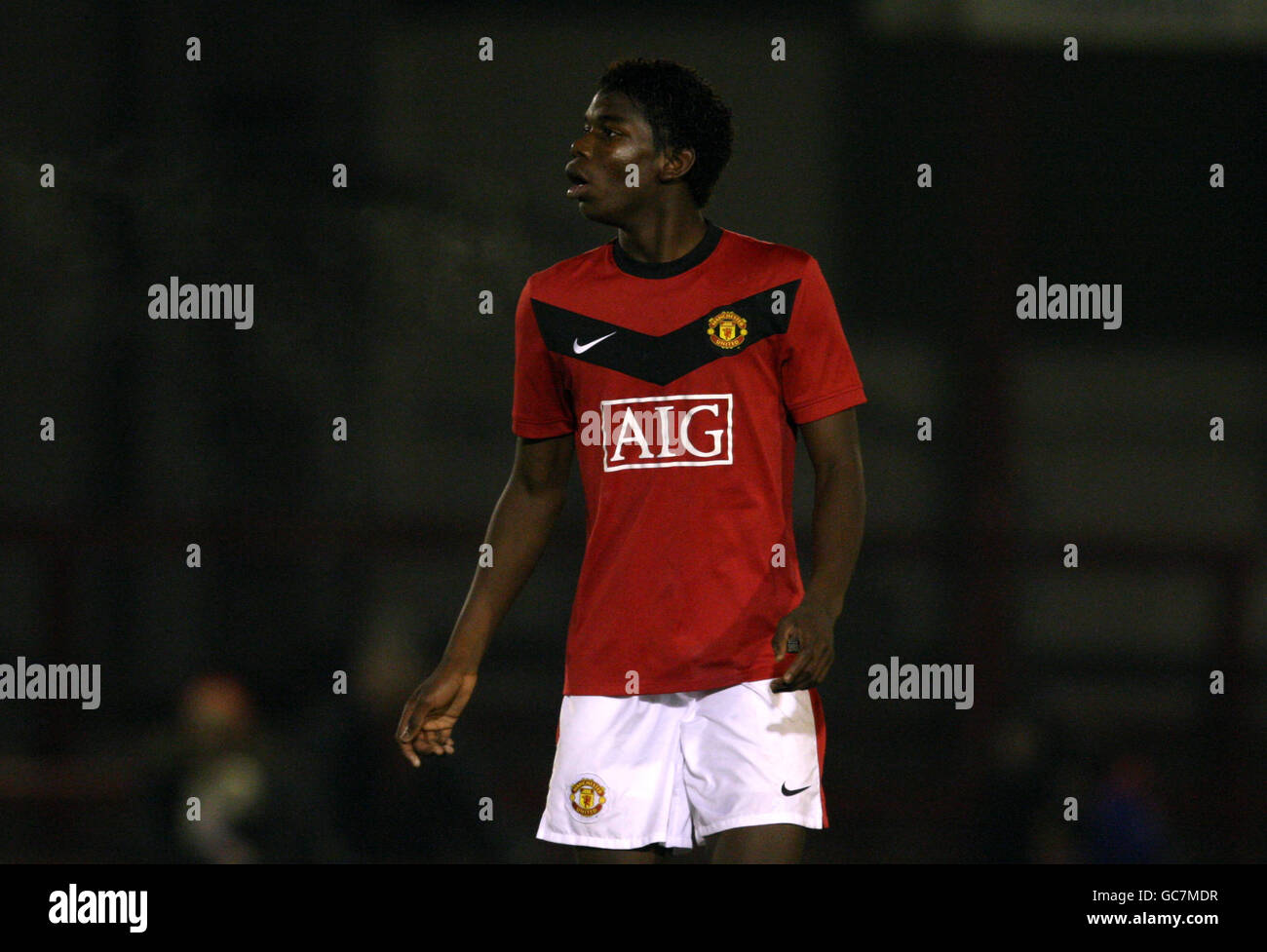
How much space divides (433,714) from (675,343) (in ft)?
2.54

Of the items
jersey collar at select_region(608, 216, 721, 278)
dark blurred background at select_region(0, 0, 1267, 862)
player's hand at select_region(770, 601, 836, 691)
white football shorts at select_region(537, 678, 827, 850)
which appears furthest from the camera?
dark blurred background at select_region(0, 0, 1267, 862)

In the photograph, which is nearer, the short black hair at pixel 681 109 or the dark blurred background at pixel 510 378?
the short black hair at pixel 681 109

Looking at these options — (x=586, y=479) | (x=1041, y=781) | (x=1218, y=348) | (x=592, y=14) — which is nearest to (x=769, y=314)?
(x=586, y=479)

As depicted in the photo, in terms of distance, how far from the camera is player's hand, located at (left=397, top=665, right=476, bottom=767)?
2967mm

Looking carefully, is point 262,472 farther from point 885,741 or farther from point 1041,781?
point 1041,781

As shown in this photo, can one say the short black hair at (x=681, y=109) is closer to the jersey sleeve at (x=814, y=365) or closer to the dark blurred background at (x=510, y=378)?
the jersey sleeve at (x=814, y=365)

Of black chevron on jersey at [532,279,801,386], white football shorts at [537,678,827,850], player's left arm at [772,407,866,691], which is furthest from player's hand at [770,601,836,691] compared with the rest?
black chevron on jersey at [532,279,801,386]

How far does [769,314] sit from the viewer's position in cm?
297

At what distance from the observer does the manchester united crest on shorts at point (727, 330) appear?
296 cm

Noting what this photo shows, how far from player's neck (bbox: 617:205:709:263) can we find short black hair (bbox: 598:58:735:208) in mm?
66

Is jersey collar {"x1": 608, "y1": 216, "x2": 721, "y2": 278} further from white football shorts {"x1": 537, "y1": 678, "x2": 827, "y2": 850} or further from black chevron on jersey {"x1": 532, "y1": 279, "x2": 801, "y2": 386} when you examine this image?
white football shorts {"x1": 537, "y1": 678, "x2": 827, "y2": 850}

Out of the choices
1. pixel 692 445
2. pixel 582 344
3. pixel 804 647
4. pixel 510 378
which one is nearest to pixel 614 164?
pixel 582 344

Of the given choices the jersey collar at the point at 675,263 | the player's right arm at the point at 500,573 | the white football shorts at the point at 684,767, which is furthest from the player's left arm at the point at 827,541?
the player's right arm at the point at 500,573

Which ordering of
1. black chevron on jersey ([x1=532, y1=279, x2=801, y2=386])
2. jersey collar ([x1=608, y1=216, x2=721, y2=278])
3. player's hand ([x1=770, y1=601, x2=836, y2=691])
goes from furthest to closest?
Answer: jersey collar ([x1=608, y1=216, x2=721, y2=278]), black chevron on jersey ([x1=532, y1=279, x2=801, y2=386]), player's hand ([x1=770, y1=601, x2=836, y2=691])
